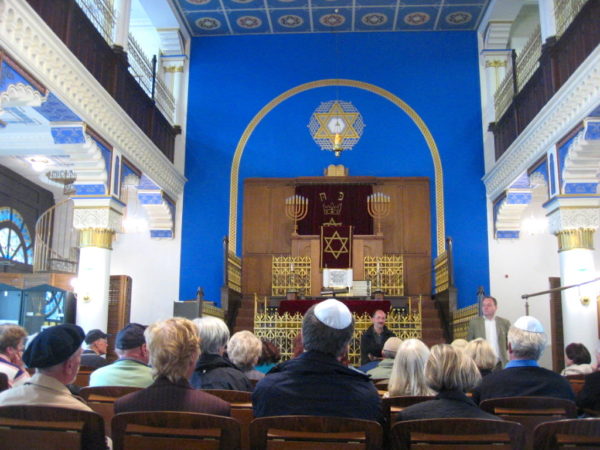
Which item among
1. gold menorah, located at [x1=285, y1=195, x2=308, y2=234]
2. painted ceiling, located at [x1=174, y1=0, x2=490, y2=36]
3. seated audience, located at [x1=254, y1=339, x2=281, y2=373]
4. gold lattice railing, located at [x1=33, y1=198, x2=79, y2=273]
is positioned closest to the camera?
seated audience, located at [x1=254, y1=339, x2=281, y2=373]

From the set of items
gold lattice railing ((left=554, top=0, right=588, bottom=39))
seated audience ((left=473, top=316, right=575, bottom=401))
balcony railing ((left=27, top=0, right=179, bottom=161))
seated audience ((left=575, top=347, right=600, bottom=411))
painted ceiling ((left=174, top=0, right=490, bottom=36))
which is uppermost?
painted ceiling ((left=174, top=0, right=490, bottom=36))

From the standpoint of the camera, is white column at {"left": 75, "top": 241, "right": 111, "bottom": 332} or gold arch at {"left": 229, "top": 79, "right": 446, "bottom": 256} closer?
white column at {"left": 75, "top": 241, "right": 111, "bottom": 332}

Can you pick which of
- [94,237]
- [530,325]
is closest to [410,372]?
[530,325]

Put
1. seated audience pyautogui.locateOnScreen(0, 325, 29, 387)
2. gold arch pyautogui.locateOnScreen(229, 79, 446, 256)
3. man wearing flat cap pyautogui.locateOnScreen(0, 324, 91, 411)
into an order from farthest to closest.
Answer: gold arch pyautogui.locateOnScreen(229, 79, 446, 256)
seated audience pyautogui.locateOnScreen(0, 325, 29, 387)
man wearing flat cap pyautogui.locateOnScreen(0, 324, 91, 411)

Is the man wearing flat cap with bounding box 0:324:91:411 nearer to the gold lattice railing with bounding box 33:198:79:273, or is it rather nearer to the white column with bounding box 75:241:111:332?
the white column with bounding box 75:241:111:332

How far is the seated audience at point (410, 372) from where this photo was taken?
3334 mm

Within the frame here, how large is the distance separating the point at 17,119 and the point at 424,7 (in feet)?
26.5

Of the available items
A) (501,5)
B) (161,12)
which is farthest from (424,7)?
(161,12)

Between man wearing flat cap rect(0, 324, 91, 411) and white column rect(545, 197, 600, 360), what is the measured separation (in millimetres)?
7829

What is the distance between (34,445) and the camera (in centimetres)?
212

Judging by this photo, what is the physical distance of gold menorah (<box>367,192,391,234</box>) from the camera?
12.8 metres

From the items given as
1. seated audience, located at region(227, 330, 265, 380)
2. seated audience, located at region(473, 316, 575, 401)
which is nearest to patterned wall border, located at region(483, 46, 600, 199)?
seated audience, located at region(473, 316, 575, 401)

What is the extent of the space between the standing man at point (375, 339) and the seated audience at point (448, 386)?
16.3 ft

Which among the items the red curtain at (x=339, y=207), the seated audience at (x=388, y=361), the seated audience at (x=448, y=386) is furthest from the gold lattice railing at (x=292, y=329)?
the seated audience at (x=448, y=386)
